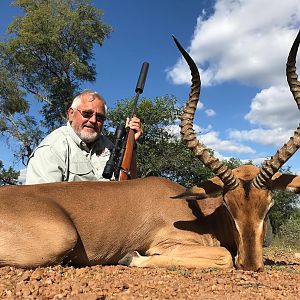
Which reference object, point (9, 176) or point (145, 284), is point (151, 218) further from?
point (9, 176)

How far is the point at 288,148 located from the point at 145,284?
104 inches

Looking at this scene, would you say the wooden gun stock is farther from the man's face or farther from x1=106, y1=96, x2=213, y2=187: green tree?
x1=106, y1=96, x2=213, y2=187: green tree

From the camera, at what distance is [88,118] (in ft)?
26.0

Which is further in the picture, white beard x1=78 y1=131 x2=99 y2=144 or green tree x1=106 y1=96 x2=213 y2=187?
green tree x1=106 y1=96 x2=213 y2=187

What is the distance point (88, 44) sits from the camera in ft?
88.4

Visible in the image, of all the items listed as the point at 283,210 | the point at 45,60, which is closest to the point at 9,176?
the point at 45,60

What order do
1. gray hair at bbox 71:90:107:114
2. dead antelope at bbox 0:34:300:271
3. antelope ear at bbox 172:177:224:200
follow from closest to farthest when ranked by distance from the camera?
dead antelope at bbox 0:34:300:271, antelope ear at bbox 172:177:224:200, gray hair at bbox 71:90:107:114

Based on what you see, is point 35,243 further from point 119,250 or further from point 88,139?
point 88,139

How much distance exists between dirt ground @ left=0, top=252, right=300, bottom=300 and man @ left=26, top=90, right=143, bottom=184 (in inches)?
99.8

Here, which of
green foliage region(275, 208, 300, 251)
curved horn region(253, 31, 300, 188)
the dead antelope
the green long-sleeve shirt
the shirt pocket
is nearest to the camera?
the dead antelope

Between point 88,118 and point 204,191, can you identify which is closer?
point 204,191

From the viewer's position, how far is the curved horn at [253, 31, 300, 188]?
539 centimetres

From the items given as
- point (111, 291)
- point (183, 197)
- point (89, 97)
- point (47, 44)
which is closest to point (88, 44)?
point (47, 44)

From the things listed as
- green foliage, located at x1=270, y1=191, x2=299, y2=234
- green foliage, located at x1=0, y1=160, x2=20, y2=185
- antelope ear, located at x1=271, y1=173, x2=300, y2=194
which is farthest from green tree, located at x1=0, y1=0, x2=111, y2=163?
antelope ear, located at x1=271, y1=173, x2=300, y2=194
